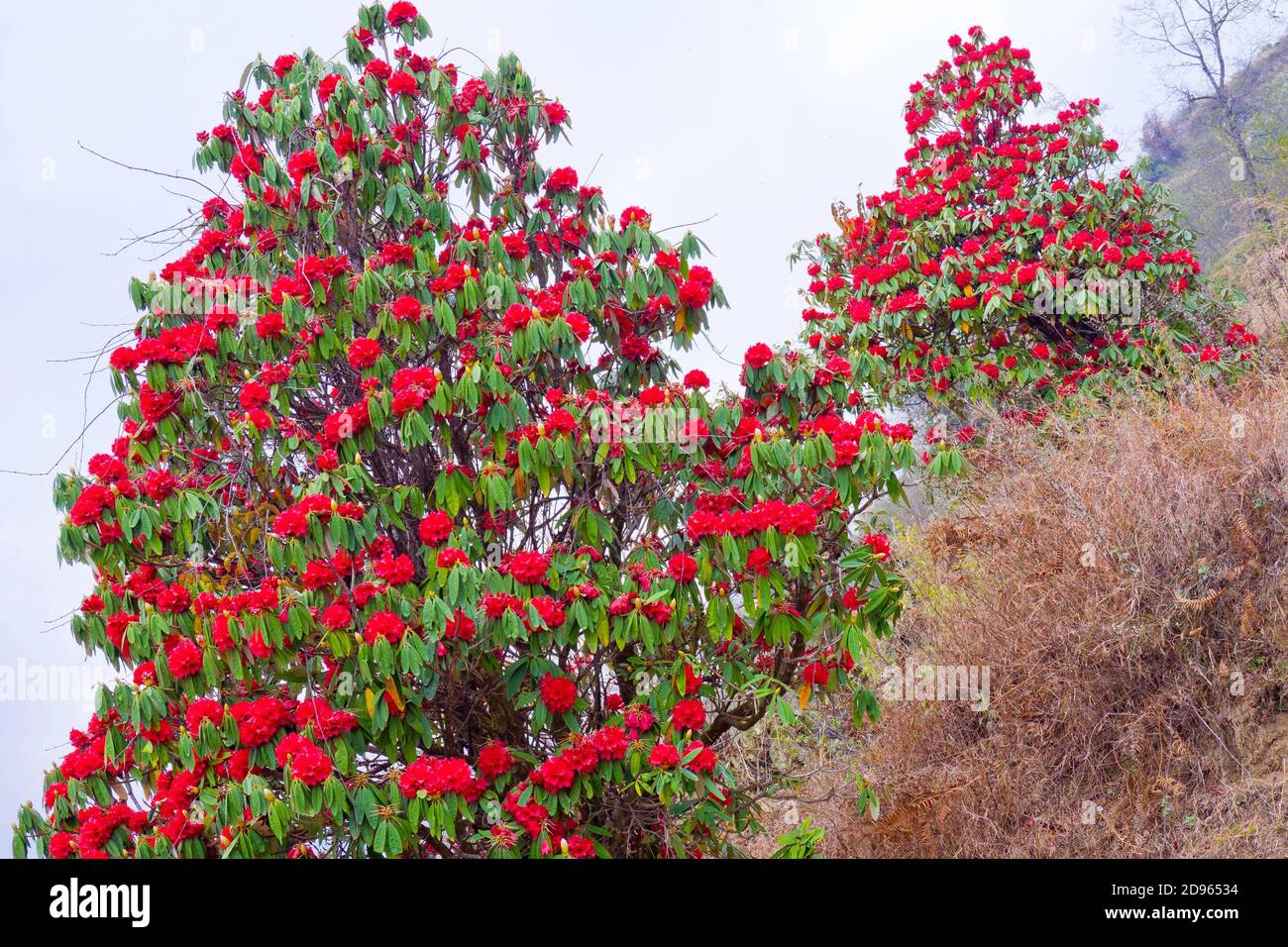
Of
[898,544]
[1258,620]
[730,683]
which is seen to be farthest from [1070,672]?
[898,544]

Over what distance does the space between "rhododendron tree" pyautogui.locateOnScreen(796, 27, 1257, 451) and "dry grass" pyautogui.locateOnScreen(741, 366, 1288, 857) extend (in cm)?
281

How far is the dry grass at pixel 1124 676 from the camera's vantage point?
576 cm

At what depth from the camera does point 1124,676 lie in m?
6.00

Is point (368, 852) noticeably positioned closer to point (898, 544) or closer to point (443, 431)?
point (443, 431)

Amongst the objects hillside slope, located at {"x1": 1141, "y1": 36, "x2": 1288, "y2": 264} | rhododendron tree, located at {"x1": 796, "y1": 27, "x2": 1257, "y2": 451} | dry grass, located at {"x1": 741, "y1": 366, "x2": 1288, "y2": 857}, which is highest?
hillside slope, located at {"x1": 1141, "y1": 36, "x2": 1288, "y2": 264}

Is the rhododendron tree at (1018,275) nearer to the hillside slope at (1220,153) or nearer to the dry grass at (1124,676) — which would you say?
the dry grass at (1124,676)

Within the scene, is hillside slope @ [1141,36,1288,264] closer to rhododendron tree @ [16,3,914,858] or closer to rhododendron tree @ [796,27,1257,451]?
rhododendron tree @ [796,27,1257,451]

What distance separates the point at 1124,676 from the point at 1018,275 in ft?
14.6

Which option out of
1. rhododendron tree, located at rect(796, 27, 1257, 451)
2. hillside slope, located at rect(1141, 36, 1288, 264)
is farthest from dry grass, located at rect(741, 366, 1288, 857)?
hillside slope, located at rect(1141, 36, 1288, 264)

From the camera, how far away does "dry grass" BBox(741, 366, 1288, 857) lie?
576cm

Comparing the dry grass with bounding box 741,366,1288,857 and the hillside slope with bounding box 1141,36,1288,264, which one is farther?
the hillside slope with bounding box 1141,36,1288,264

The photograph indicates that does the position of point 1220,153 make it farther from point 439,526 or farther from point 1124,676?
point 439,526

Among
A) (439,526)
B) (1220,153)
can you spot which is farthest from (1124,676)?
(1220,153)

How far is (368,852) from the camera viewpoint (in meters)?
4.33
